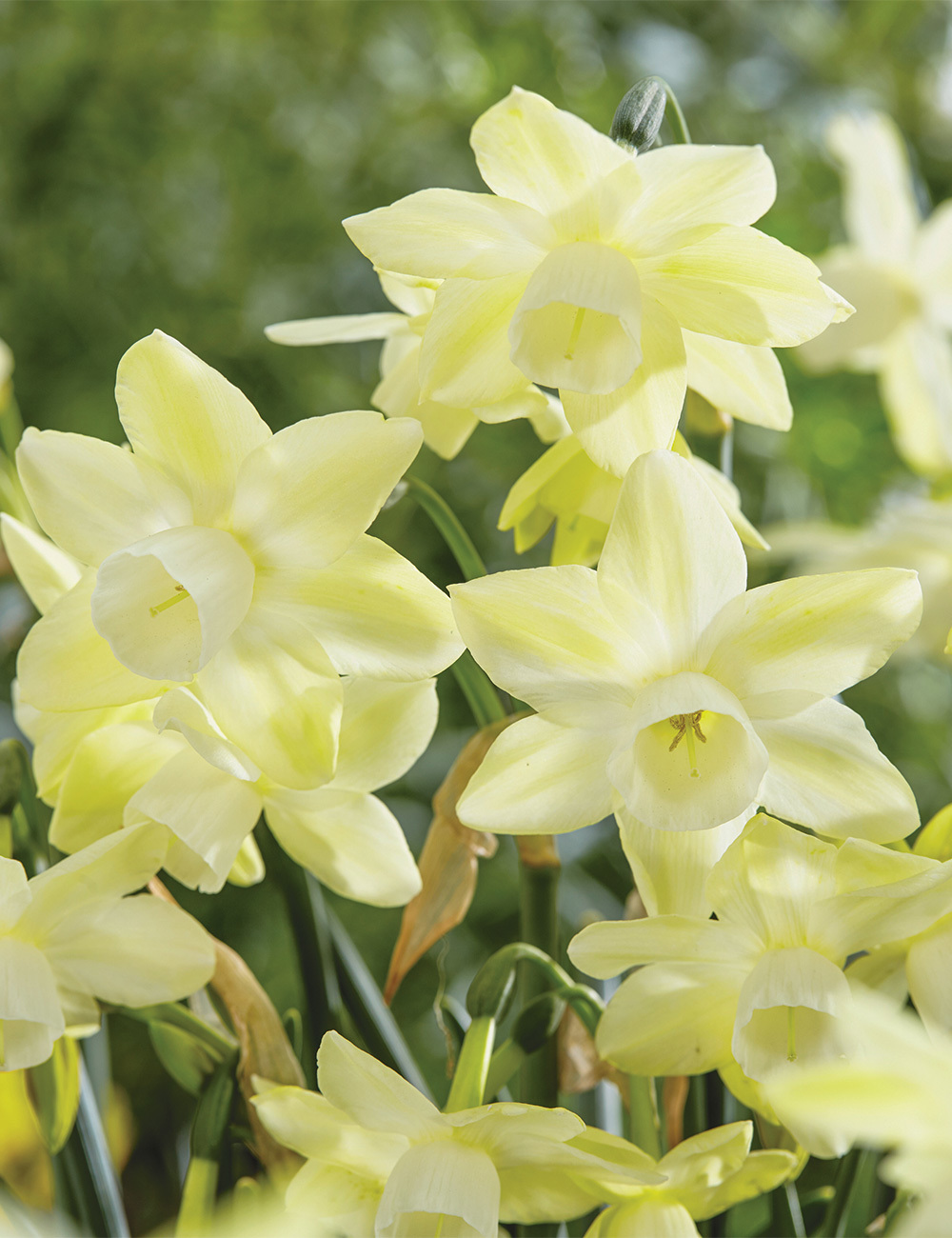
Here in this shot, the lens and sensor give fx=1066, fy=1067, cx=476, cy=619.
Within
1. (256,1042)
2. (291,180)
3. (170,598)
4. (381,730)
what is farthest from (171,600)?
(291,180)

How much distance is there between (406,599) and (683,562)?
0.10m

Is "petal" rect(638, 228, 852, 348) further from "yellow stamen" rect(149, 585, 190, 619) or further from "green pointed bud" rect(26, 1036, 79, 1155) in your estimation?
"green pointed bud" rect(26, 1036, 79, 1155)

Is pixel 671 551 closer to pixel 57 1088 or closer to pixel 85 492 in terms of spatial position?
pixel 85 492

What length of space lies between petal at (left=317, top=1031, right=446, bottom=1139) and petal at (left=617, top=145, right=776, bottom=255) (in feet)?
1.06

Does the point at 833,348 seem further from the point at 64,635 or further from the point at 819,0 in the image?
the point at 819,0

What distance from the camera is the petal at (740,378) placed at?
1.47ft

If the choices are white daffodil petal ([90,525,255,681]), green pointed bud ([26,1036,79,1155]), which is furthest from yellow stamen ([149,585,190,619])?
green pointed bud ([26,1036,79,1155])

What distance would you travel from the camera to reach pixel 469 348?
0.42 metres

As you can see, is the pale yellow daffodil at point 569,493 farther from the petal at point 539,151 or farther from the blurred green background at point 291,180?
the blurred green background at point 291,180

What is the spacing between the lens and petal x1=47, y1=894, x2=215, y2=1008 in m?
0.44

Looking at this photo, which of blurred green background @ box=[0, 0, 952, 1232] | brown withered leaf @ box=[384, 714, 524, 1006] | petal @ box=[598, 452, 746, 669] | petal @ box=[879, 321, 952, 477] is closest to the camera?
petal @ box=[598, 452, 746, 669]

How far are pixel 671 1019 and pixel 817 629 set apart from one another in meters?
0.17

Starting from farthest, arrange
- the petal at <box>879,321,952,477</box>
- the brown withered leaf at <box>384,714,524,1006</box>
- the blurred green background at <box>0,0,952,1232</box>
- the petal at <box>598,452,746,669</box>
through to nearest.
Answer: the blurred green background at <box>0,0,952,1232</box>, the petal at <box>879,321,952,477</box>, the brown withered leaf at <box>384,714,524,1006</box>, the petal at <box>598,452,746,669</box>

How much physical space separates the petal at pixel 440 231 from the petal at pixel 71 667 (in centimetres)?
18
